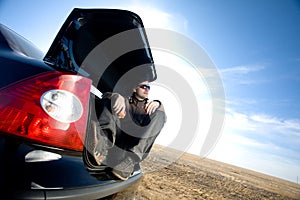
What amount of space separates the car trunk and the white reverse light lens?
0.47 ft

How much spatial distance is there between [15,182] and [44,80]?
438 mm

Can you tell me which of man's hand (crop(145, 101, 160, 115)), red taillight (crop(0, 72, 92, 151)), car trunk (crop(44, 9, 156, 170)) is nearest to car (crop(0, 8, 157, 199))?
red taillight (crop(0, 72, 92, 151))

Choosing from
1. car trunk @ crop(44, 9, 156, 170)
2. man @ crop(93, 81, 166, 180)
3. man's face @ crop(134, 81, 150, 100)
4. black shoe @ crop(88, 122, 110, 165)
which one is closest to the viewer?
black shoe @ crop(88, 122, 110, 165)

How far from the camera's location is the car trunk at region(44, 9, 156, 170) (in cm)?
140

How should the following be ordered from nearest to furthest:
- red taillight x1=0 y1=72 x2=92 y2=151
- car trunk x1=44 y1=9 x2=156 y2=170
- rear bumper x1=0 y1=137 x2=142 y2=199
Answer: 1. rear bumper x1=0 y1=137 x2=142 y2=199
2. red taillight x1=0 y1=72 x2=92 y2=151
3. car trunk x1=44 y1=9 x2=156 y2=170

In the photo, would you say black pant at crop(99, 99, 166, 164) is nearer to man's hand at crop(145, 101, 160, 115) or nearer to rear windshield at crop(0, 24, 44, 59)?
man's hand at crop(145, 101, 160, 115)

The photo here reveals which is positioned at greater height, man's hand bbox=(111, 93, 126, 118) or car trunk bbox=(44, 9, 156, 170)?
car trunk bbox=(44, 9, 156, 170)

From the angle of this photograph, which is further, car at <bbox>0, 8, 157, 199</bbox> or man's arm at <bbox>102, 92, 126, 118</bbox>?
man's arm at <bbox>102, 92, 126, 118</bbox>

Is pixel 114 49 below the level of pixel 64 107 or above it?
above

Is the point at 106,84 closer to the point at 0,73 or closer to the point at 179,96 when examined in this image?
the point at 179,96

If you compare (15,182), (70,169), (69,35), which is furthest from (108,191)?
(69,35)

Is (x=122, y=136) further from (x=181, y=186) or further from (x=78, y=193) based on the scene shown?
(x=181, y=186)

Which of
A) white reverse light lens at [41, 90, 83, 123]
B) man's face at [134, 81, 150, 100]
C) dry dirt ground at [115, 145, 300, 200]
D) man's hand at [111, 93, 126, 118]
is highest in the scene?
man's face at [134, 81, 150, 100]

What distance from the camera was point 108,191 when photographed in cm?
99
